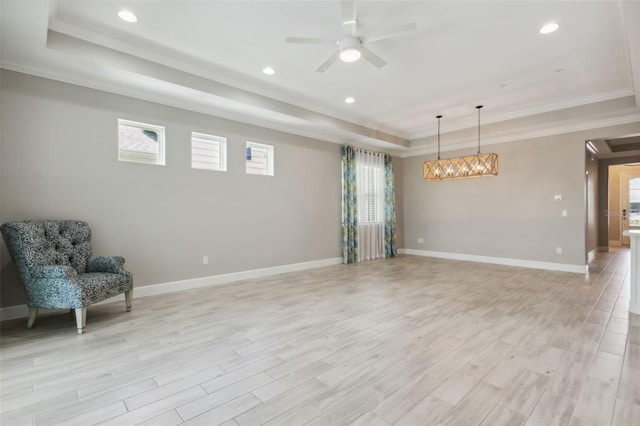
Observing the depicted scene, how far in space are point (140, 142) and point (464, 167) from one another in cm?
561

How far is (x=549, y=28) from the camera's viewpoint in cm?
322

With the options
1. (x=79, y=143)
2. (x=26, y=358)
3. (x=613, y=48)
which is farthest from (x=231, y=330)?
(x=613, y=48)

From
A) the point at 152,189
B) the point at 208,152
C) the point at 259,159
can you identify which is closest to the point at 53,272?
the point at 152,189

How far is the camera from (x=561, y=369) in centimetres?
225

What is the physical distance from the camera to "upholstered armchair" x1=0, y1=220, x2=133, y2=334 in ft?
9.75

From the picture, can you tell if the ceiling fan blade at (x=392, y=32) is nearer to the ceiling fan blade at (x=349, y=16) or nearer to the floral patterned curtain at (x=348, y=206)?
the ceiling fan blade at (x=349, y=16)

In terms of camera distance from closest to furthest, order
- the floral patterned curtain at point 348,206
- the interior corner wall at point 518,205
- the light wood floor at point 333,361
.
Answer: the light wood floor at point 333,361 < the interior corner wall at point 518,205 < the floral patterned curtain at point 348,206

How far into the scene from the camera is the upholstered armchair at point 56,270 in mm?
2973

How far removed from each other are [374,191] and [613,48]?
492 cm

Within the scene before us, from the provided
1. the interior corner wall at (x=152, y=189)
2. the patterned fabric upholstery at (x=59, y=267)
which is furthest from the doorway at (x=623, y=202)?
the patterned fabric upholstery at (x=59, y=267)

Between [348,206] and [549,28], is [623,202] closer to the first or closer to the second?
[348,206]

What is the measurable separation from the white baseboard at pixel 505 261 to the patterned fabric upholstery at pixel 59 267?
6.93m

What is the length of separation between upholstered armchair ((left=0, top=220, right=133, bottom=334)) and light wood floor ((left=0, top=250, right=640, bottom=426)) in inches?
12.8

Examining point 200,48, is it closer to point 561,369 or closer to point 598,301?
point 561,369
